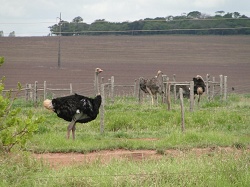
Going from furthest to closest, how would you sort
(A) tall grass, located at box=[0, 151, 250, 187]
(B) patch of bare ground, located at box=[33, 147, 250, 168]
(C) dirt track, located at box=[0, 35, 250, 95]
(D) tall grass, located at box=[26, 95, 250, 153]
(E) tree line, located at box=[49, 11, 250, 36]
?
(E) tree line, located at box=[49, 11, 250, 36], (C) dirt track, located at box=[0, 35, 250, 95], (D) tall grass, located at box=[26, 95, 250, 153], (B) patch of bare ground, located at box=[33, 147, 250, 168], (A) tall grass, located at box=[0, 151, 250, 187]

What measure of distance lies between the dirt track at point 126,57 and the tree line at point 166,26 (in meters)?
1.42

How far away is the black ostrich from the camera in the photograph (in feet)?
45.8

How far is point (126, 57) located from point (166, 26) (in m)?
7.81

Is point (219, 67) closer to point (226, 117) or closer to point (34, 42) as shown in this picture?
point (34, 42)

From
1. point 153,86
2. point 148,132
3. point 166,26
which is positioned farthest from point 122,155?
point 166,26

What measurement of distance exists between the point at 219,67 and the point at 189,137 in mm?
32514

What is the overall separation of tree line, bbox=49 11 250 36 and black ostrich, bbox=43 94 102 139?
36.5 meters

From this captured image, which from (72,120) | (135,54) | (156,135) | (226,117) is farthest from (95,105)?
(135,54)

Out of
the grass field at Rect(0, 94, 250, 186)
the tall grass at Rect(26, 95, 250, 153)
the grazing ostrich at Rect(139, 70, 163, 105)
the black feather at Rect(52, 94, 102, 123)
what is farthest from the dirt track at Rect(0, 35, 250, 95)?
the black feather at Rect(52, 94, 102, 123)

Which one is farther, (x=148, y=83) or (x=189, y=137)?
(x=148, y=83)

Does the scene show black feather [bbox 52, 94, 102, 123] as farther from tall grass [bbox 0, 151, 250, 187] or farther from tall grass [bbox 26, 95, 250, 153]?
tall grass [bbox 0, 151, 250, 187]

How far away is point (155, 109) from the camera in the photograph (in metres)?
19.5

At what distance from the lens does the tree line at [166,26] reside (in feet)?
172

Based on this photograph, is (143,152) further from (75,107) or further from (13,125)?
(13,125)
